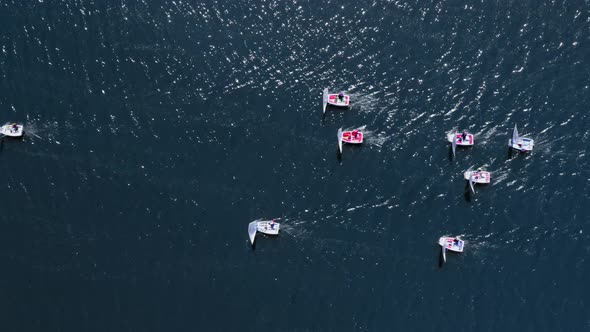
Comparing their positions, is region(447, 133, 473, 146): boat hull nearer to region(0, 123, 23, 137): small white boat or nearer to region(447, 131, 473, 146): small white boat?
region(447, 131, 473, 146): small white boat

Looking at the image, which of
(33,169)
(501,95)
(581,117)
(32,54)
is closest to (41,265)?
(33,169)

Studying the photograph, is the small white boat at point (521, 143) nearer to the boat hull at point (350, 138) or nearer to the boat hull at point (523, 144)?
the boat hull at point (523, 144)

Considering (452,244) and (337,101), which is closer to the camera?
(452,244)

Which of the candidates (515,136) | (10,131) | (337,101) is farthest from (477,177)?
(10,131)

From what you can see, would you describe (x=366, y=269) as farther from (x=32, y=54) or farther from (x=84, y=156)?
(x=32, y=54)

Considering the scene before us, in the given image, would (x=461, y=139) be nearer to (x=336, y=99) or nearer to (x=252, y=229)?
(x=336, y=99)

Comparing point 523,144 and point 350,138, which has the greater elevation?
point 350,138
